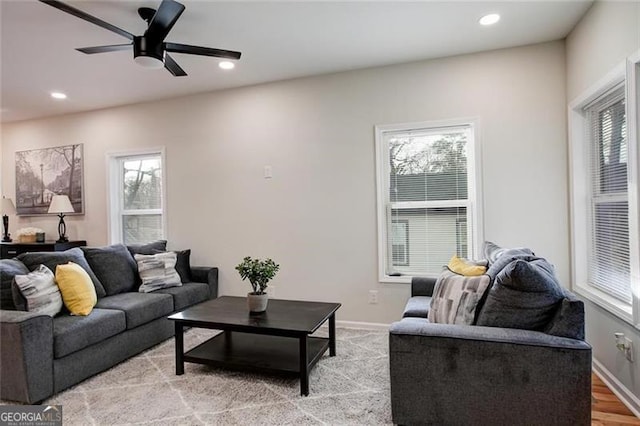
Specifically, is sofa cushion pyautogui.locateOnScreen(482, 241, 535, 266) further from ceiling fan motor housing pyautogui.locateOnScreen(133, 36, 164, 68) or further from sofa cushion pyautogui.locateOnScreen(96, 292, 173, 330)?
sofa cushion pyautogui.locateOnScreen(96, 292, 173, 330)

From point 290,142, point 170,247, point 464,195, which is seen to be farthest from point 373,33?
point 170,247

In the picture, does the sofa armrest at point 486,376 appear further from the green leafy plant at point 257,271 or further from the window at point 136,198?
the window at point 136,198

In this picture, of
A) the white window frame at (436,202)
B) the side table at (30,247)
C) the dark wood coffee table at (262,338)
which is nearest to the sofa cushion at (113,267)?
the dark wood coffee table at (262,338)

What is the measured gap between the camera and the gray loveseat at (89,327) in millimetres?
2166

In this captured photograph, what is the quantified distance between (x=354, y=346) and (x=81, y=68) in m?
3.66

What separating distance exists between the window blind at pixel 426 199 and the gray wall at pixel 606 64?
0.98 meters

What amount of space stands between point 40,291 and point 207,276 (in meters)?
1.65

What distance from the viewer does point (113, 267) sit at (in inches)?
136

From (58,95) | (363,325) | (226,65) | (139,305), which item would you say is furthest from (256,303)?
(58,95)

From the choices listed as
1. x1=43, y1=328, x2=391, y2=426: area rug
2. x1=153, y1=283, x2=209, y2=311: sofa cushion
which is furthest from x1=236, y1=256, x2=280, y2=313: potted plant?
x1=153, y1=283, x2=209, y2=311: sofa cushion

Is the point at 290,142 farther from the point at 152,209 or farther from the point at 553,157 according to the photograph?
the point at 553,157

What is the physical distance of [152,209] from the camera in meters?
4.67

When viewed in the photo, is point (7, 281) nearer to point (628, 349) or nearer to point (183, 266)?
point (183, 266)

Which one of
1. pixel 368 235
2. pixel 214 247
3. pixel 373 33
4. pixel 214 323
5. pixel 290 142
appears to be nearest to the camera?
pixel 214 323
